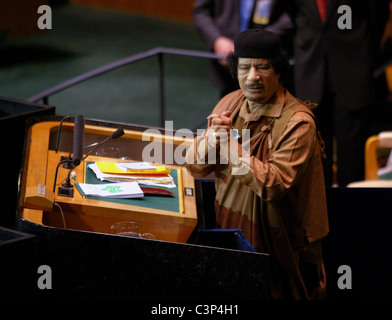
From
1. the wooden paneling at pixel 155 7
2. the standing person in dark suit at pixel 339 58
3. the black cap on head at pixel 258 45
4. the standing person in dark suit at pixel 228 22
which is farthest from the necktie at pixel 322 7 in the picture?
the wooden paneling at pixel 155 7

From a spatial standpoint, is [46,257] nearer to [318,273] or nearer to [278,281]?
[278,281]

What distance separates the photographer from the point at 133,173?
131 inches

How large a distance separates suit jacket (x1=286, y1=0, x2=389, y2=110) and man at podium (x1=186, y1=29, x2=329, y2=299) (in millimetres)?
1466

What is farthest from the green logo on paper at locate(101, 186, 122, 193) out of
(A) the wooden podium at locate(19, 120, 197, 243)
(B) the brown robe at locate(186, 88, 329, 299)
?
(B) the brown robe at locate(186, 88, 329, 299)

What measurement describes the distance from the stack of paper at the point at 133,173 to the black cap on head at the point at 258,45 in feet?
2.56

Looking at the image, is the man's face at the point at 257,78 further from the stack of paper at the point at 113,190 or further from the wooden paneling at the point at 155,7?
the wooden paneling at the point at 155,7

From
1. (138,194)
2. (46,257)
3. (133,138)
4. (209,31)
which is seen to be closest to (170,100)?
(209,31)

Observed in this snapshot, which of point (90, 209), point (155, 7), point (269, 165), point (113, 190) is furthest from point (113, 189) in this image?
point (155, 7)

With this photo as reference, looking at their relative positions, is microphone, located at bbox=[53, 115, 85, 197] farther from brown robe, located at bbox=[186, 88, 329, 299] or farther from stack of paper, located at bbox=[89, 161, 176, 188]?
brown robe, located at bbox=[186, 88, 329, 299]

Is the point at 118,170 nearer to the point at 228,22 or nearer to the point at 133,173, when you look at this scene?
the point at 133,173

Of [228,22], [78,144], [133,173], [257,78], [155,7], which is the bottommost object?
[133,173]

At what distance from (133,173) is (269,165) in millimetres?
817

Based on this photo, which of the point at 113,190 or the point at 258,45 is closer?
the point at 258,45

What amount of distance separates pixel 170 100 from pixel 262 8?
2.45 metres
